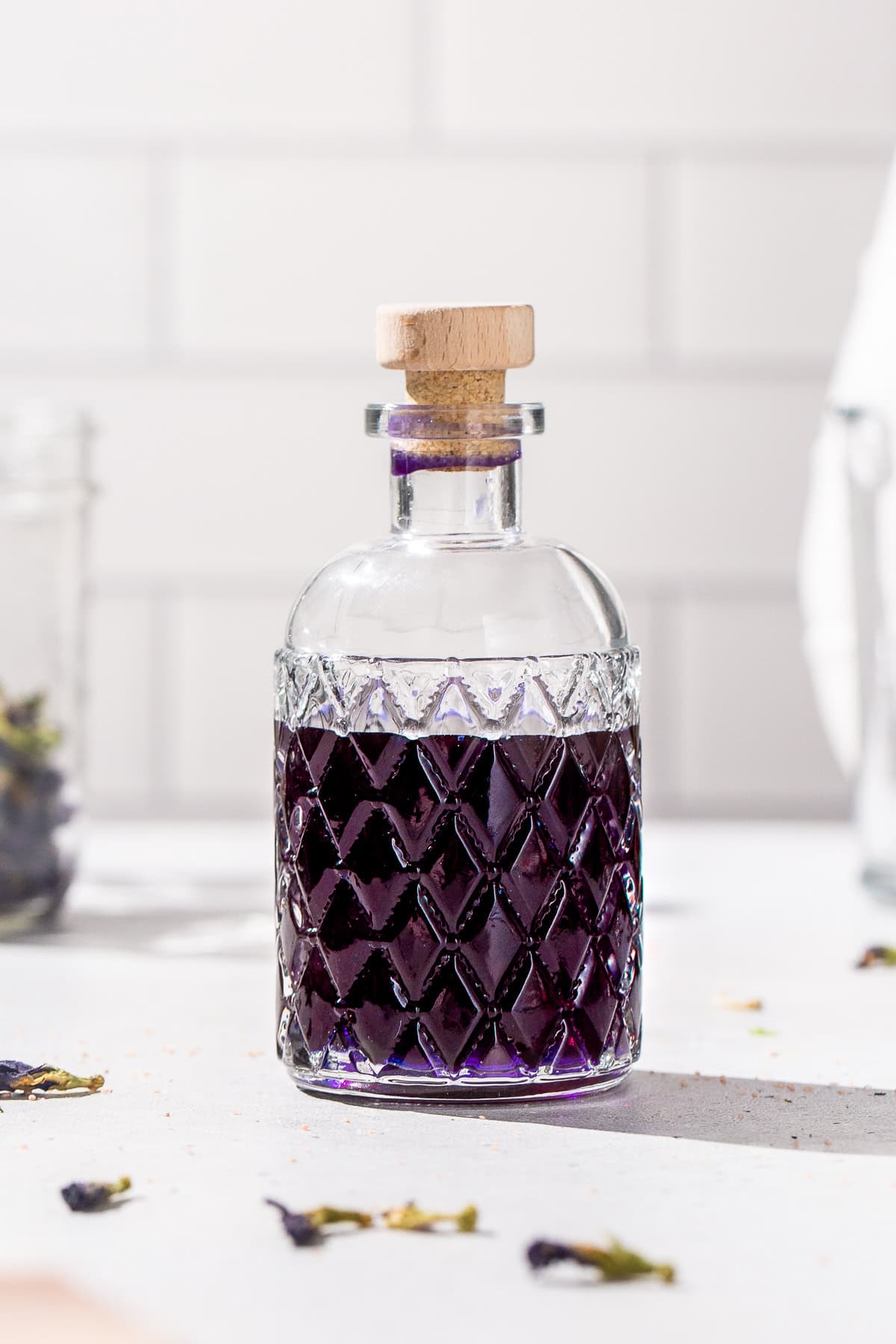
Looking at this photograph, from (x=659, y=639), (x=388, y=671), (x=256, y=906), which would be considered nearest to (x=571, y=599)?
(x=388, y=671)

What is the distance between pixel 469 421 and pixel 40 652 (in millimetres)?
509

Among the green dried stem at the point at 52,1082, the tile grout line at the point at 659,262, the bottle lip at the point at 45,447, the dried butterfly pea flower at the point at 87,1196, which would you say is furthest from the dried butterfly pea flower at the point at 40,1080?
the tile grout line at the point at 659,262

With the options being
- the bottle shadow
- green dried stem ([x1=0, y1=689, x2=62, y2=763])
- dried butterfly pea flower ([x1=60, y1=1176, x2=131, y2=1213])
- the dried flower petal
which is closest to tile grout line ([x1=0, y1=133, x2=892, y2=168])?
green dried stem ([x1=0, y1=689, x2=62, y2=763])

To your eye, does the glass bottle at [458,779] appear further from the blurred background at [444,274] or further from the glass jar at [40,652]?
the blurred background at [444,274]

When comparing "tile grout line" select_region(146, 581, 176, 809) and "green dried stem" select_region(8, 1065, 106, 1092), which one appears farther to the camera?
"tile grout line" select_region(146, 581, 176, 809)

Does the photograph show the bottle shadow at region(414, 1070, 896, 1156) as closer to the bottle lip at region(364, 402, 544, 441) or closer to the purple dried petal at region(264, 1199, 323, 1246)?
the purple dried petal at region(264, 1199, 323, 1246)

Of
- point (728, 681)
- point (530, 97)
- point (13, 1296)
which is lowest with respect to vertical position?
point (13, 1296)

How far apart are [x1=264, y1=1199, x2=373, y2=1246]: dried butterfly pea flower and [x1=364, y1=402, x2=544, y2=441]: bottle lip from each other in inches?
11.3

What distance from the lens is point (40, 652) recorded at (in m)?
1.10

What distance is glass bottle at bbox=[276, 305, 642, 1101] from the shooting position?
0.67 metres

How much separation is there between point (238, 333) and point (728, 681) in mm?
515

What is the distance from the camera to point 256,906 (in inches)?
44.2

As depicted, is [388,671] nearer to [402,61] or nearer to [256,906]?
[256,906]

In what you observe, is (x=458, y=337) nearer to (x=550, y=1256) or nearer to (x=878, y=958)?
(x=550, y=1256)
